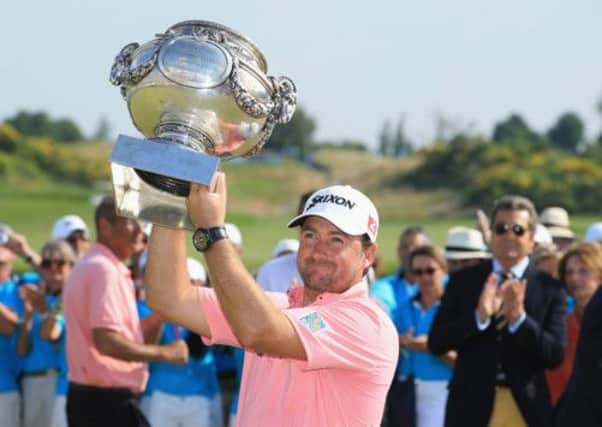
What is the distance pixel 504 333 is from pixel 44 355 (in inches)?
154

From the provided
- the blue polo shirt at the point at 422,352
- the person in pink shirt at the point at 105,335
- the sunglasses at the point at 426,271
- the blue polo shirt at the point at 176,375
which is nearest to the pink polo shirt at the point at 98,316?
the person in pink shirt at the point at 105,335

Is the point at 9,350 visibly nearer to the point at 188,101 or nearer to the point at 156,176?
the point at 156,176

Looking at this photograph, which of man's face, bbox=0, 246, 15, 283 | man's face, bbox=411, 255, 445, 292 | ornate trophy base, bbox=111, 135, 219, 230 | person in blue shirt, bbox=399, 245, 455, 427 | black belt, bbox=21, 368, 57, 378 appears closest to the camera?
ornate trophy base, bbox=111, 135, 219, 230

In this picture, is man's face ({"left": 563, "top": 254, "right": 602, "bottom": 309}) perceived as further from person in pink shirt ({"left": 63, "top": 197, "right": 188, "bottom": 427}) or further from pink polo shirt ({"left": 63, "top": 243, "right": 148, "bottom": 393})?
pink polo shirt ({"left": 63, "top": 243, "right": 148, "bottom": 393})

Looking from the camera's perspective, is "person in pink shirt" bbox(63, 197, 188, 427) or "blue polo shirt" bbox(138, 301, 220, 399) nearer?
"person in pink shirt" bbox(63, 197, 188, 427)

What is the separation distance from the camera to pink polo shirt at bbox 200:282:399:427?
3.63m

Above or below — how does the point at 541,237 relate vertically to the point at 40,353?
above

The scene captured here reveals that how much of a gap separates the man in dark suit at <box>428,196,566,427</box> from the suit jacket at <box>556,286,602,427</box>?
62 centimetres

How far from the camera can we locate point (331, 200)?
Result: 152 inches

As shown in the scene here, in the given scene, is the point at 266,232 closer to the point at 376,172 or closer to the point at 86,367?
the point at 86,367

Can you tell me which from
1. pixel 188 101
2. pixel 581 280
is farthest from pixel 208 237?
pixel 581 280

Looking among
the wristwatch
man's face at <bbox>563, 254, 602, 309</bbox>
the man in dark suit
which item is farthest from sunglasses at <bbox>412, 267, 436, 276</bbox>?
the wristwatch

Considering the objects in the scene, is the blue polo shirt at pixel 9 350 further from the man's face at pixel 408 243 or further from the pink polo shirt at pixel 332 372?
the pink polo shirt at pixel 332 372

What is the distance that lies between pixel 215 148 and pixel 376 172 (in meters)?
51.8
